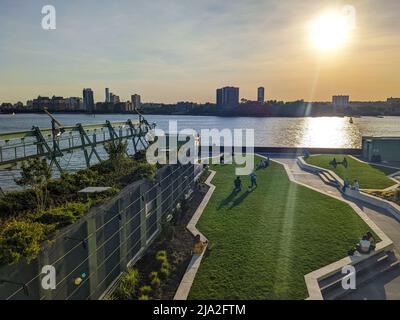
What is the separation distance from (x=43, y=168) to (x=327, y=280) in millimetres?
8366

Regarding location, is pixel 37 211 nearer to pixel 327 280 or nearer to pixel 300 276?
pixel 300 276

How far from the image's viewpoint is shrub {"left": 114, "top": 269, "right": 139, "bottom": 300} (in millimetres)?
7840

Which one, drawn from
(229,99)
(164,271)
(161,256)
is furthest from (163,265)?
(229,99)

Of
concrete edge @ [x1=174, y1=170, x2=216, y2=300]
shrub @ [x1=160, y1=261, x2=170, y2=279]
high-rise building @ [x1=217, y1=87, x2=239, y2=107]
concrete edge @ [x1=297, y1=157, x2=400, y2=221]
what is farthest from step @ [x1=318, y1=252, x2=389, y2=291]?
high-rise building @ [x1=217, y1=87, x2=239, y2=107]

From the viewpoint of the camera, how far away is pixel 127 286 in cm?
823

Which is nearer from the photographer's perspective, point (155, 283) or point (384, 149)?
point (155, 283)

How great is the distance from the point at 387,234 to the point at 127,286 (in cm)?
1043

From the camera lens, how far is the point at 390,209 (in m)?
15.5

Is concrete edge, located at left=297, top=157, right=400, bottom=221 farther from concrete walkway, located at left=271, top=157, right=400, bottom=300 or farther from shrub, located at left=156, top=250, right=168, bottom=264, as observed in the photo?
shrub, located at left=156, top=250, right=168, bottom=264

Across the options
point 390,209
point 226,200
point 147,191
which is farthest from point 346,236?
point 147,191

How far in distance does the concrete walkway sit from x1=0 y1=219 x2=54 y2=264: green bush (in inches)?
318

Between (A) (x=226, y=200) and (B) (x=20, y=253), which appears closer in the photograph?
(B) (x=20, y=253)

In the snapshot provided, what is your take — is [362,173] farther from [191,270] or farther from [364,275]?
[191,270]

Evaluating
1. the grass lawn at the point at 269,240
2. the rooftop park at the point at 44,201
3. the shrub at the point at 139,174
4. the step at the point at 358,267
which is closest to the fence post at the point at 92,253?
the rooftop park at the point at 44,201
